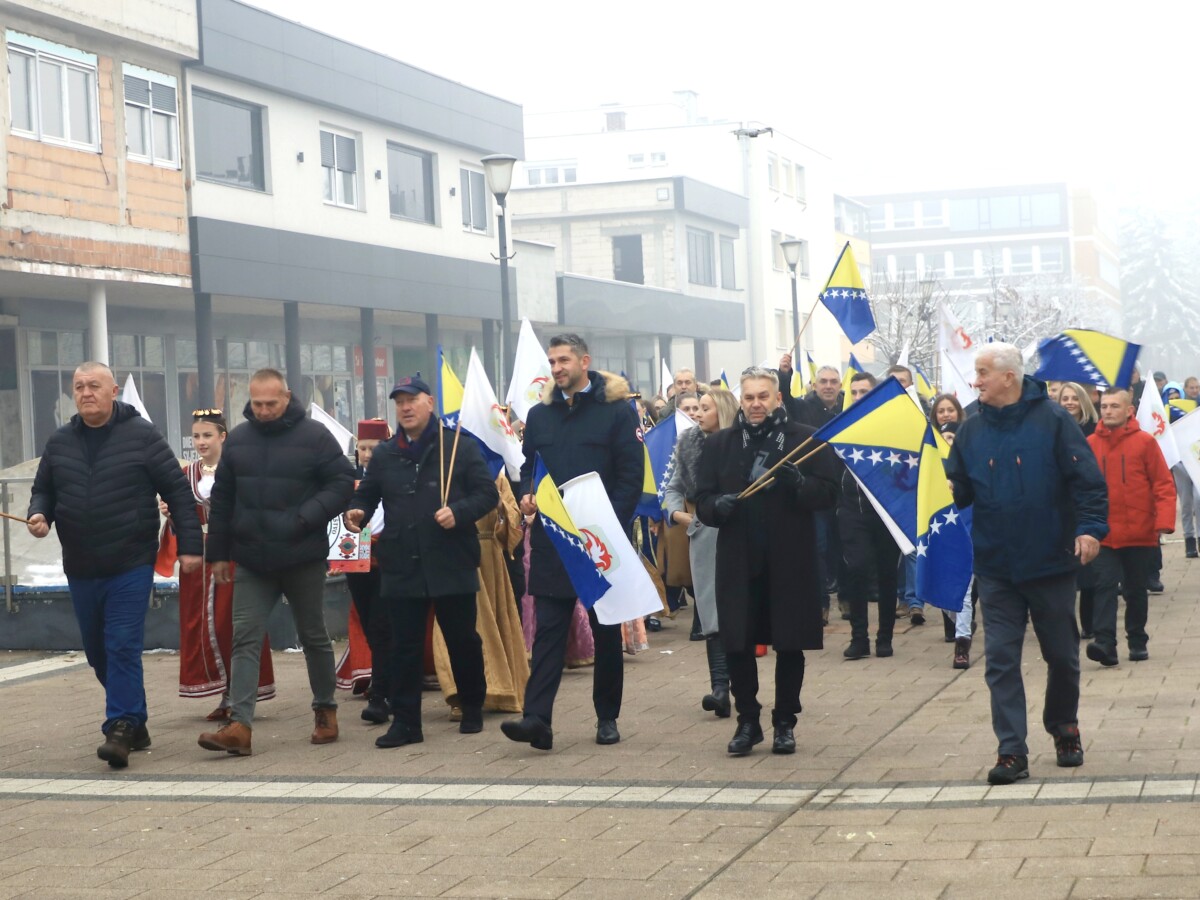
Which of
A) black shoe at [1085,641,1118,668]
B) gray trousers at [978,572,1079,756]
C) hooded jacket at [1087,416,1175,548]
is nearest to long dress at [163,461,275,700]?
gray trousers at [978,572,1079,756]

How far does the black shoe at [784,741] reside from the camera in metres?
8.02

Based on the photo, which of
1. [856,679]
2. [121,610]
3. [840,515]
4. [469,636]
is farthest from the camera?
[840,515]

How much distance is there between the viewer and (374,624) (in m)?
9.78

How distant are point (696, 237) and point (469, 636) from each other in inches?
1931

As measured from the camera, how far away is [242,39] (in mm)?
28500

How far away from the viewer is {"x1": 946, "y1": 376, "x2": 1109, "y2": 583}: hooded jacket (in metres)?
7.24

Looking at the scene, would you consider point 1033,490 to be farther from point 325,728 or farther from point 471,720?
point 325,728

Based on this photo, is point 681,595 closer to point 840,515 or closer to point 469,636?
point 840,515

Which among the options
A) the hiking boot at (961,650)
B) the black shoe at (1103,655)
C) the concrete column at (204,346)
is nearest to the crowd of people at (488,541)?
the hiking boot at (961,650)

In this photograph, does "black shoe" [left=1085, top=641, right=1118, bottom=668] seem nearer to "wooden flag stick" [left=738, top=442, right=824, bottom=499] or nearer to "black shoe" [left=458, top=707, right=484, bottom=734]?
"wooden flag stick" [left=738, top=442, right=824, bottom=499]

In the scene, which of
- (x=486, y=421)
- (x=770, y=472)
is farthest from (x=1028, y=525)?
(x=486, y=421)

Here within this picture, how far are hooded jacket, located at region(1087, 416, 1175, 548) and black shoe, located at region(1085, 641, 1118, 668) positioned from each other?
2.29 feet

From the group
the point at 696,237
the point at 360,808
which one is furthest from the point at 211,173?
the point at 696,237

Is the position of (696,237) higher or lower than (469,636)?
higher
